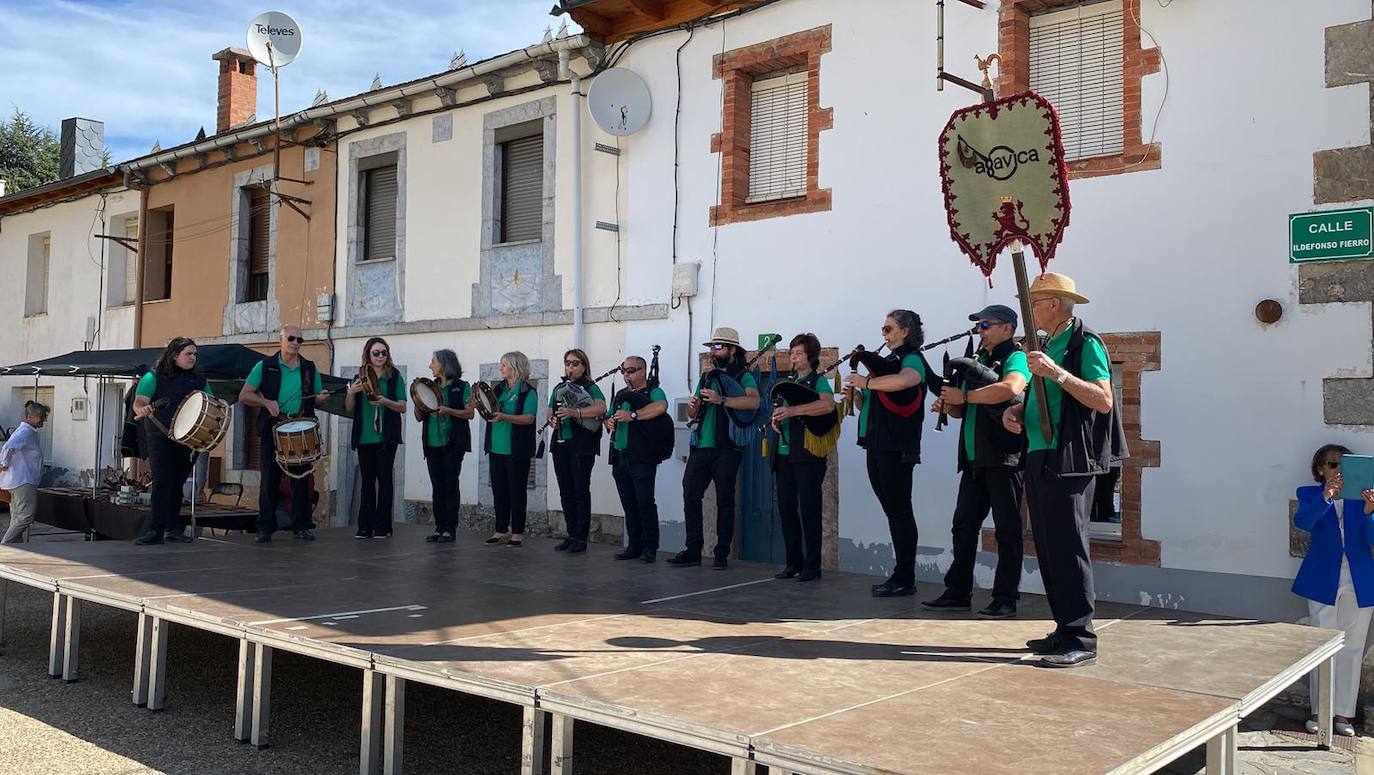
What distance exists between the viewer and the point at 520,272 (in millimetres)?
11734

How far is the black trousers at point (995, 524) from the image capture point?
247 inches

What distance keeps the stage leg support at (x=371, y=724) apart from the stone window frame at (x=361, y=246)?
8555 mm

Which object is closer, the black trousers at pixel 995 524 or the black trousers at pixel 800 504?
the black trousers at pixel 995 524

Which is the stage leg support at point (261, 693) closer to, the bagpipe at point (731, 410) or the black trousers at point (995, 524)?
the bagpipe at point (731, 410)

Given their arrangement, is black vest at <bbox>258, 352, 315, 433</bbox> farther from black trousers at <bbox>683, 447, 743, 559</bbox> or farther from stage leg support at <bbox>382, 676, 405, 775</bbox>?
stage leg support at <bbox>382, 676, 405, 775</bbox>

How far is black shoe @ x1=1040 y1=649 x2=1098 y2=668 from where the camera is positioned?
4.91 m

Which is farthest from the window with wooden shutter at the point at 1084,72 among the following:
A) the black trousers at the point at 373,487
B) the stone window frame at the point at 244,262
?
the stone window frame at the point at 244,262

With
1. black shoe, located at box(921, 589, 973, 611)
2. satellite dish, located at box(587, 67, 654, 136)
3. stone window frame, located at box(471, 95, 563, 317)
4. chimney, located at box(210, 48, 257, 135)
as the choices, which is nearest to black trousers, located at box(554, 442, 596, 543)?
stone window frame, located at box(471, 95, 563, 317)

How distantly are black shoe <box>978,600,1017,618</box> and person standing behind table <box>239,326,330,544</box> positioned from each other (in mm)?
5868

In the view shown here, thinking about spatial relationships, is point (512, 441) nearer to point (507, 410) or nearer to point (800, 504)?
point (507, 410)

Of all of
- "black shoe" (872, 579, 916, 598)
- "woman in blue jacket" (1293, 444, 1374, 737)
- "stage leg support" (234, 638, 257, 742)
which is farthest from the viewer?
"black shoe" (872, 579, 916, 598)

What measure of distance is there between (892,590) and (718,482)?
1827mm

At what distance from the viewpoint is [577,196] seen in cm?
1099

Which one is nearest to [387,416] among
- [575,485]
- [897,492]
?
[575,485]
